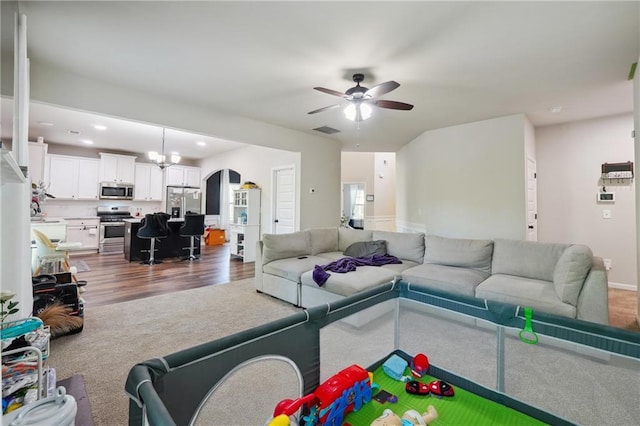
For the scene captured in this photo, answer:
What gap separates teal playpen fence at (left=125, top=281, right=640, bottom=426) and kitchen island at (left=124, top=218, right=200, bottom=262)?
5.36m

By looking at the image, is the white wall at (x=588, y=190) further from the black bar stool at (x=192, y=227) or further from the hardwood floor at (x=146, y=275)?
the black bar stool at (x=192, y=227)

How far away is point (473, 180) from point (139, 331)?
16.7ft

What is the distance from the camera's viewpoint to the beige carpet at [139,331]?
6.50ft

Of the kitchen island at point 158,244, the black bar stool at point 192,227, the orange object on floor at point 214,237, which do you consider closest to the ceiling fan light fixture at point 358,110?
the black bar stool at point 192,227

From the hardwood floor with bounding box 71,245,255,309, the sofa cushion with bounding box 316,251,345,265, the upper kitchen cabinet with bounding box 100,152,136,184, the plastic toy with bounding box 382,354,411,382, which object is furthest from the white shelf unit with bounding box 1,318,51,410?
the upper kitchen cabinet with bounding box 100,152,136,184

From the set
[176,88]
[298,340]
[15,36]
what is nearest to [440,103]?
[176,88]

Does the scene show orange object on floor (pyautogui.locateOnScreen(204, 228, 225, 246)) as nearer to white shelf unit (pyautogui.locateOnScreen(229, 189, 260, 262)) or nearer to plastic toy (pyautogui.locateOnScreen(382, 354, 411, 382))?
white shelf unit (pyautogui.locateOnScreen(229, 189, 260, 262))

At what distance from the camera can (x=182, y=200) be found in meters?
8.98

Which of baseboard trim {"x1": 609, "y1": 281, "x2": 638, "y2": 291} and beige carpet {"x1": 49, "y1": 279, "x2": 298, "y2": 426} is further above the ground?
baseboard trim {"x1": 609, "y1": 281, "x2": 638, "y2": 291}

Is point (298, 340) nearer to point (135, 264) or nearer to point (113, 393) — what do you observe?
point (113, 393)

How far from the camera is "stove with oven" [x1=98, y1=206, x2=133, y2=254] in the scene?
284 inches

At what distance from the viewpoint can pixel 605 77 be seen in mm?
3047

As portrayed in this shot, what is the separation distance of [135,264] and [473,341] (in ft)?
20.6

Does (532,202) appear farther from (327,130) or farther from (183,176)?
(183,176)
